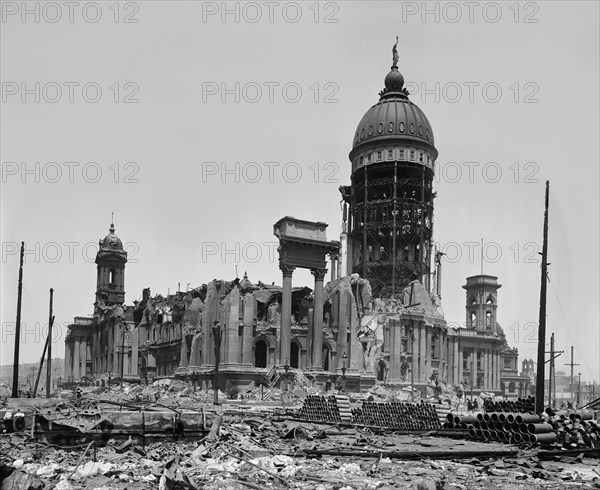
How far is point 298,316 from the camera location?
230 feet

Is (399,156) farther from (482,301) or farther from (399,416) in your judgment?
(399,416)

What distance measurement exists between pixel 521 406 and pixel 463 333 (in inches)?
2857

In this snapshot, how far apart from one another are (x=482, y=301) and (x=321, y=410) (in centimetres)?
8364

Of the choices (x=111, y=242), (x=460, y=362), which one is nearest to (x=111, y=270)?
(x=111, y=242)

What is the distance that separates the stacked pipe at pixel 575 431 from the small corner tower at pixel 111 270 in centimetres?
8679

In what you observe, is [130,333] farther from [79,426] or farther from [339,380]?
[79,426]

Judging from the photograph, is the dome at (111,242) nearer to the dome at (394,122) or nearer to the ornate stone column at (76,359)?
the ornate stone column at (76,359)

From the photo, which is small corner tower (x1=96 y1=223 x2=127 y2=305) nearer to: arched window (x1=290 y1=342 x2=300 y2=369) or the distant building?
the distant building

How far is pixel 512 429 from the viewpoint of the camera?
2311 centimetres

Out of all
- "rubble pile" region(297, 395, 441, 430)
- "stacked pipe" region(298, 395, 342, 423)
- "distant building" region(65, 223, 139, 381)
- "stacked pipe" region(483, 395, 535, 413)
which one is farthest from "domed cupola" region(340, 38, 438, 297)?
"stacked pipe" region(483, 395, 535, 413)

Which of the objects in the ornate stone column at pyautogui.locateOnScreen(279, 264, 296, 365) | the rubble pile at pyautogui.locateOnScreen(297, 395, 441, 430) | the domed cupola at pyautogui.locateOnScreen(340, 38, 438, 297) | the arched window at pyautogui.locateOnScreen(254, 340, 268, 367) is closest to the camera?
the rubble pile at pyautogui.locateOnScreen(297, 395, 441, 430)

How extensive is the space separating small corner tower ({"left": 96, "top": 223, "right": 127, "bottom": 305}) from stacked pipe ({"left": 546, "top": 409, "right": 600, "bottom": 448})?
285 ft

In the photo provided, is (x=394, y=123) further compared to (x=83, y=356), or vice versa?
(x=83, y=356)

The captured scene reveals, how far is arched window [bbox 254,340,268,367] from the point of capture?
2677 inches
